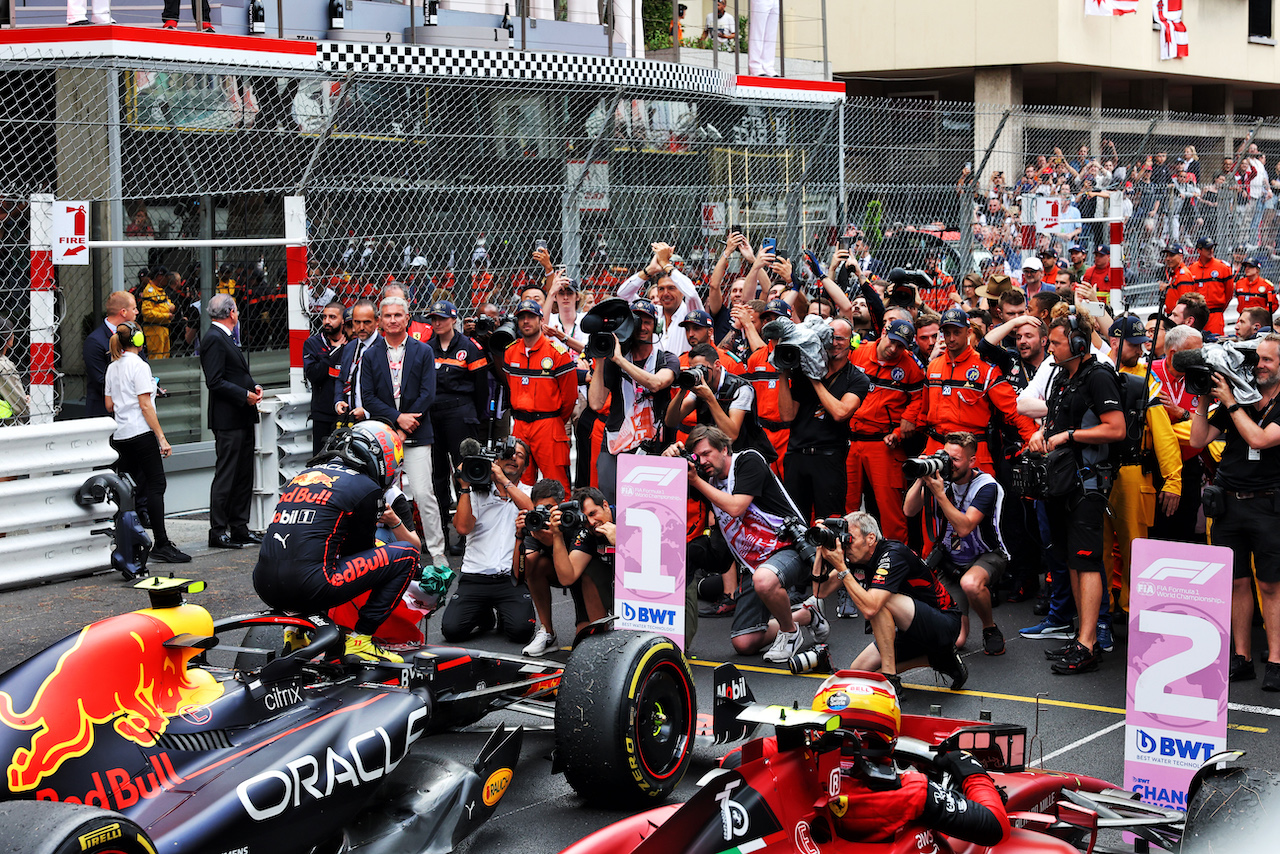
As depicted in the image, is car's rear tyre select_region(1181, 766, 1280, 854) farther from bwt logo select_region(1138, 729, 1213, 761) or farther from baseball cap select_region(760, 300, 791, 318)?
baseball cap select_region(760, 300, 791, 318)

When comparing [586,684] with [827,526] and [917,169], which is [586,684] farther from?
[917,169]

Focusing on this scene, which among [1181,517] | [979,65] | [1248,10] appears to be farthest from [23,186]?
[1248,10]

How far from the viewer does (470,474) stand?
716 centimetres

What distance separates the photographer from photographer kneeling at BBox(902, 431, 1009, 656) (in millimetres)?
7352

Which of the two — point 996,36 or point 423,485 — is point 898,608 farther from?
point 996,36

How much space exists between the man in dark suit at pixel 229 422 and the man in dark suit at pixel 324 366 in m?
0.45

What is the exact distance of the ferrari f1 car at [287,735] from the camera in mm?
3883

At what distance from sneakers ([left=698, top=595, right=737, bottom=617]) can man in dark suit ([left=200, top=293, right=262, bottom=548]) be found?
3.85m

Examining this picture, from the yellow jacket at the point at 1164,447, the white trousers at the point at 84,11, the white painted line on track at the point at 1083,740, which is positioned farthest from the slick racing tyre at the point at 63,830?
the white trousers at the point at 84,11

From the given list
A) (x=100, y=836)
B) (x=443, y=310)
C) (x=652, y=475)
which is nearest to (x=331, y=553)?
(x=652, y=475)

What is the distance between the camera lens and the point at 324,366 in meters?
10.0

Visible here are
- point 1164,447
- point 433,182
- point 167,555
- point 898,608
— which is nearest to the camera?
point 898,608

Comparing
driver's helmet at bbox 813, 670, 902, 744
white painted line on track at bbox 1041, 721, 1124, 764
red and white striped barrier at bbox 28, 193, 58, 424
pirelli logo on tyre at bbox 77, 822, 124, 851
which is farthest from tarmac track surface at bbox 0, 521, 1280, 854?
pirelli logo on tyre at bbox 77, 822, 124, 851

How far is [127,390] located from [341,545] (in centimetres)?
418
